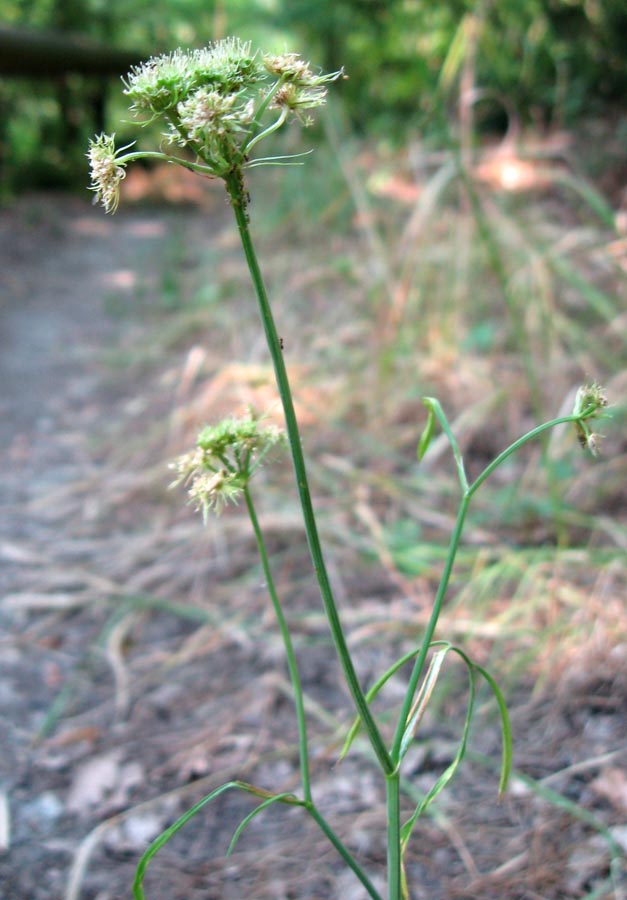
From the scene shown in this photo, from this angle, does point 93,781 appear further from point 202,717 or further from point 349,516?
point 349,516

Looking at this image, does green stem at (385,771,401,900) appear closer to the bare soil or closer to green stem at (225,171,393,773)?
green stem at (225,171,393,773)

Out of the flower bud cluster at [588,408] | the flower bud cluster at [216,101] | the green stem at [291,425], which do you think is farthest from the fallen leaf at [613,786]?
the flower bud cluster at [216,101]

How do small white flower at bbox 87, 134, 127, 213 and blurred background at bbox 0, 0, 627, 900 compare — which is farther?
blurred background at bbox 0, 0, 627, 900

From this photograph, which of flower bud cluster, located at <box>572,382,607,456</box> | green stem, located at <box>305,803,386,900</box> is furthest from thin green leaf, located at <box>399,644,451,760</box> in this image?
flower bud cluster, located at <box>572,382,607,456</box>

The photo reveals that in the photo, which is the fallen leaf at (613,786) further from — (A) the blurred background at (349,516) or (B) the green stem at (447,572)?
(B) the green stem at (447,572)

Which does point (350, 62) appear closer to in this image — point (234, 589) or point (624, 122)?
point (624, 122)

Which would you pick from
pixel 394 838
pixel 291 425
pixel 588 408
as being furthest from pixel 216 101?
pixel 394 838

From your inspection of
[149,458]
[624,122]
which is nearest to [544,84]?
[624,122]

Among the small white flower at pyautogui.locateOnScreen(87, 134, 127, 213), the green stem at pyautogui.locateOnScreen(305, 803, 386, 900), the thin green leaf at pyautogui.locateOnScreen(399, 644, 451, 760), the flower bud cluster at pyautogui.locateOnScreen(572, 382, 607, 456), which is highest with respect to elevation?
the small white flower at pyautogui.locateOnScreen(87, 134, 127, 213)
